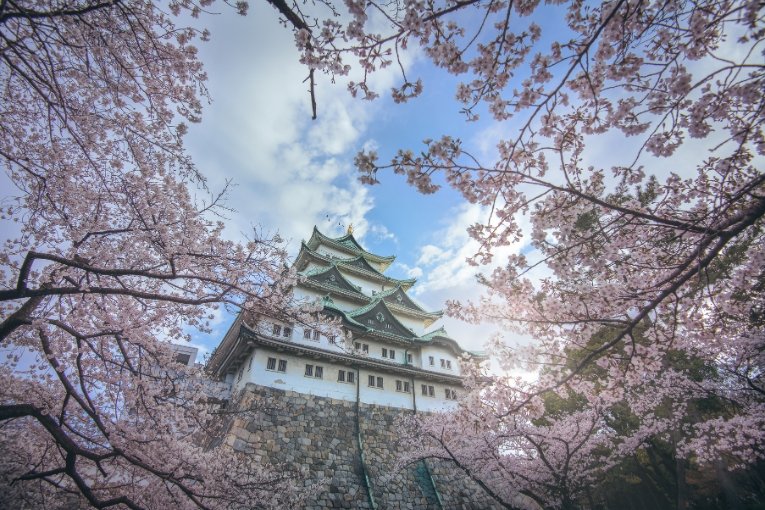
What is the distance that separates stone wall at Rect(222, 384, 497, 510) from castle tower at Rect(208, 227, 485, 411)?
76cm

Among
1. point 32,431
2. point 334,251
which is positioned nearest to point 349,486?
point 32,431

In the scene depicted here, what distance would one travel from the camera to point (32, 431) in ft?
29.0

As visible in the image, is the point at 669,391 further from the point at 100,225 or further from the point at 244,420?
the point at 100,225

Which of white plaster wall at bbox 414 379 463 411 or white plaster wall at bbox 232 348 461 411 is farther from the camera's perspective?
white plaster wall at bbox 414 379 463 411

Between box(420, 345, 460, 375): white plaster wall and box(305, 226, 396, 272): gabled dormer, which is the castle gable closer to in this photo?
box(305, 226, 396, 272): gabled dormer

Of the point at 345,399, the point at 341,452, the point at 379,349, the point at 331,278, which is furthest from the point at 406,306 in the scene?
the point at 341,452

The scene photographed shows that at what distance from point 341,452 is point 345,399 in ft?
8.08

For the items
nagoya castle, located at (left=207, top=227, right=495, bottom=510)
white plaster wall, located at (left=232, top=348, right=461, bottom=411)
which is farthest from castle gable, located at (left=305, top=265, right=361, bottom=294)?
white plaster wall, located at (left=232, top=348, right=461, bottom=411)

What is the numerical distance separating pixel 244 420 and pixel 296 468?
9.43 ft

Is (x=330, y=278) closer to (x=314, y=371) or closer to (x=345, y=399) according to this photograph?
(x=314, y=371)

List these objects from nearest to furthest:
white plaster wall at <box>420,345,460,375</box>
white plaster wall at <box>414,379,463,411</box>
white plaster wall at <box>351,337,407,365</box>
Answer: white plaster wall at <box>414,379,463,411</box> < white plaster wall at <box>351,337,407,365</box> < white plaster wall at <box>420,345,460,375</box>

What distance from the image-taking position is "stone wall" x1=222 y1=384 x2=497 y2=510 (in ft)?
44.6

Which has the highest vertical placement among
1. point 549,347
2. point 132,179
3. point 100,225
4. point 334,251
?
point 334,251

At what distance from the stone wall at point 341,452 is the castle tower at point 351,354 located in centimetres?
76
